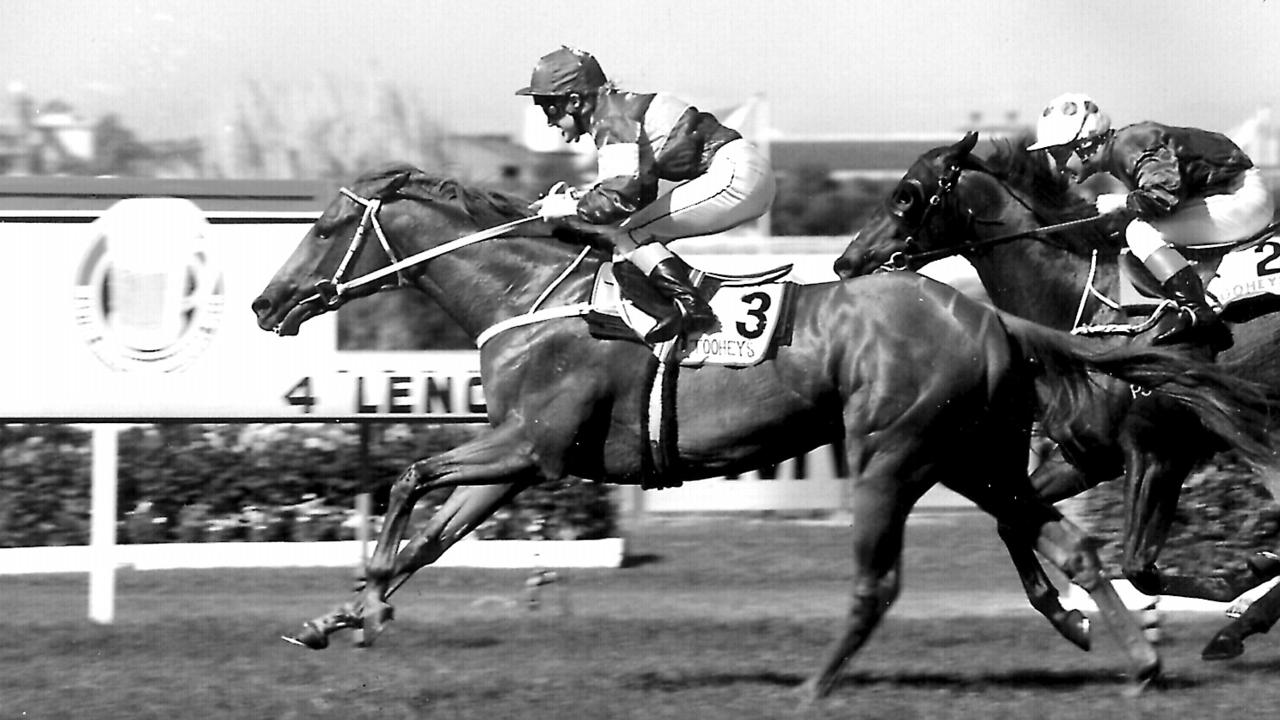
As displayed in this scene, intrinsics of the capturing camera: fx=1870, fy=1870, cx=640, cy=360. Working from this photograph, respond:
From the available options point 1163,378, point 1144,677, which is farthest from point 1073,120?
point 1144,677

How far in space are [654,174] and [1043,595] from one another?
6.57 ft

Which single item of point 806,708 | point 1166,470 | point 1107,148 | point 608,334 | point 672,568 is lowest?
point 672,568

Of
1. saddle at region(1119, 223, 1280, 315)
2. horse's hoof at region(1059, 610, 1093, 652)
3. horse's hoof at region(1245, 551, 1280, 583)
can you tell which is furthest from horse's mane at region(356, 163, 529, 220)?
horse's hoof at region(1245, 551, 1280, 583)

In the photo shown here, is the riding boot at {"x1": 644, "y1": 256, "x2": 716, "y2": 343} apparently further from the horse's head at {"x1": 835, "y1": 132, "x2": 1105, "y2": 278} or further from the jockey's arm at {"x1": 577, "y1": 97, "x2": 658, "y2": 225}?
the horse's head at {"x1": 835, "y1": 132, "x2": 1105, "y2": 278}

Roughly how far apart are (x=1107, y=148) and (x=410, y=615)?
3.67 metres

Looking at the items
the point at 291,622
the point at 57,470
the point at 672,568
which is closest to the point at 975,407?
the point at 291,622

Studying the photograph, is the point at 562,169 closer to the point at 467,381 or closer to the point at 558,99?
the point at 467,381

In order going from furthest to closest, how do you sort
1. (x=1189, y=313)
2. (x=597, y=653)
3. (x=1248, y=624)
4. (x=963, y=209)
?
(x=963, y=209)
(x=597, y=653)
(x=1248, y=624)
(x=1189, y=313)

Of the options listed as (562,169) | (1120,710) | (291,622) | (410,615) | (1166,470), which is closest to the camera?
(1120,710)

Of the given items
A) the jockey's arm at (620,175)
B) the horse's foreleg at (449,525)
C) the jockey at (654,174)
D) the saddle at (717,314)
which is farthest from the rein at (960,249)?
the horse's foreleg at (449,525)

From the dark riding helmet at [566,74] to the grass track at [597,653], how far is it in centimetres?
202

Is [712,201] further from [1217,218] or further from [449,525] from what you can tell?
[1217,218]

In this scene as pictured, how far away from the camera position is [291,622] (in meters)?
7.79

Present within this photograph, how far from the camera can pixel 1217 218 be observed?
22.3 feet
